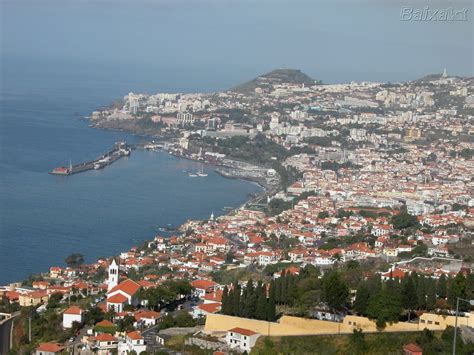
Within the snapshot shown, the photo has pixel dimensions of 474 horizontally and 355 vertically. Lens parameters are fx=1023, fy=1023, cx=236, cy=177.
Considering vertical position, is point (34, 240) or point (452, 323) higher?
point (452, 323)

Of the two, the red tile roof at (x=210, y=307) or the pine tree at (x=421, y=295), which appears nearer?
the pine tree at (x=421, y=295)

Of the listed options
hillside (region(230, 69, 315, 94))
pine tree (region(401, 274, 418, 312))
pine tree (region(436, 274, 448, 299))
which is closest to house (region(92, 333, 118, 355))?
pine tree (region(401, 274, 418, 312))

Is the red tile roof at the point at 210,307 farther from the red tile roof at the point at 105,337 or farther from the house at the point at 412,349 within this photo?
the house at the point at 412,349

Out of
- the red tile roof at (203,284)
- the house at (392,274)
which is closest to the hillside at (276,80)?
the red tile roof at (203,284)

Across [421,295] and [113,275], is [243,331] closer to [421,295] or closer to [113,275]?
[421,295]

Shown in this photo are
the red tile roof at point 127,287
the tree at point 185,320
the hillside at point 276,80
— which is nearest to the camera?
the tree at point 185,320

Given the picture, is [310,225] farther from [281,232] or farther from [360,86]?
[360,86]

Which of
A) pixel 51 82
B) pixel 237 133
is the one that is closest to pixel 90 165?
pixel 237 133
